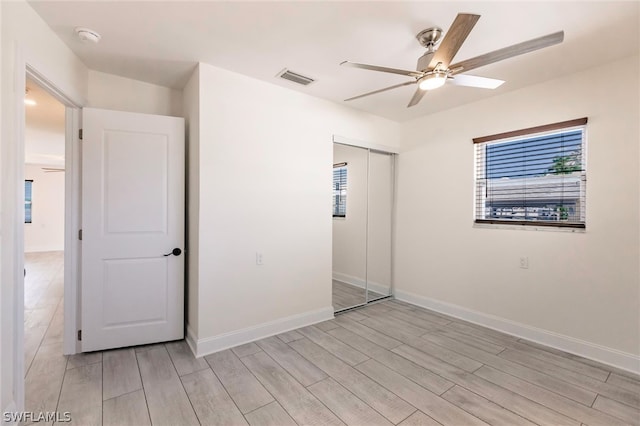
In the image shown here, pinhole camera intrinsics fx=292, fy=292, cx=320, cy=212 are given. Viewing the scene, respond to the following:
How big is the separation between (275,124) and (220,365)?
2336mm

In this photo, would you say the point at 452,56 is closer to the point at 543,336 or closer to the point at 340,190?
the point at 340,190

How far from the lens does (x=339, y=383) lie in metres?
2.24

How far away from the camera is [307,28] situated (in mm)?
2109

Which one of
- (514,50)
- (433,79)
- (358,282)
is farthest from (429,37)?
(358,282)

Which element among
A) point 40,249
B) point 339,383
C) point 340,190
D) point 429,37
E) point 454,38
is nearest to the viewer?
point 454,38

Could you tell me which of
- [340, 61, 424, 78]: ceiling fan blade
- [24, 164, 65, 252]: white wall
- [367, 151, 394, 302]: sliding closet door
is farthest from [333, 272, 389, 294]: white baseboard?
[24, 164, 65, 252]: white wall

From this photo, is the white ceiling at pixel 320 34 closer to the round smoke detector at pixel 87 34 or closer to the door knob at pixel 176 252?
the round smoke detector at pixel 87 34

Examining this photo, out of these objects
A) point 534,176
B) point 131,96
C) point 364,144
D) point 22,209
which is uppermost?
point 131,96

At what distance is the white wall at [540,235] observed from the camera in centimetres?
251

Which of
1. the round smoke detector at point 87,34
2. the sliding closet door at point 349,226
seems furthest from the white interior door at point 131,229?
the sliding closet door at point 349,226

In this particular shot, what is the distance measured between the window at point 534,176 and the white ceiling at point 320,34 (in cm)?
58

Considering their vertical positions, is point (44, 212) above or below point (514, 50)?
below

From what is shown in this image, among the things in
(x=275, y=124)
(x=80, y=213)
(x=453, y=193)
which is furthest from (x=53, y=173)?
(x=453, y=193)

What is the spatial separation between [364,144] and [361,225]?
111 centimetres
